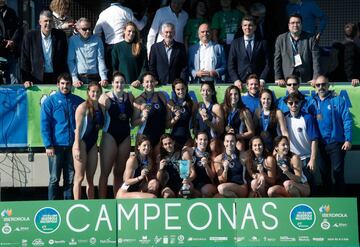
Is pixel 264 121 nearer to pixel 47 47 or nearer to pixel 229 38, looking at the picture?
pixel 229 38

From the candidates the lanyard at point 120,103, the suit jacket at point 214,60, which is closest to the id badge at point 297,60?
the suit jacket at point 214,60

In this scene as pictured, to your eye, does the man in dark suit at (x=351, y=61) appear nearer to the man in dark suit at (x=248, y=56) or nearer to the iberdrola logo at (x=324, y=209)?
the man in dark suit at (x=248, y=56)

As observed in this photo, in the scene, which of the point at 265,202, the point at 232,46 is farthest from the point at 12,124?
the point at 265,202

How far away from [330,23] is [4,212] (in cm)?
807

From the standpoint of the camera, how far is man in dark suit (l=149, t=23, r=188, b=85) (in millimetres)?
12508

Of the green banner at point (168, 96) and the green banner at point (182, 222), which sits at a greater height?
the green banner at point (168, 96)

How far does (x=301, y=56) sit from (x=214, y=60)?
1.20 m

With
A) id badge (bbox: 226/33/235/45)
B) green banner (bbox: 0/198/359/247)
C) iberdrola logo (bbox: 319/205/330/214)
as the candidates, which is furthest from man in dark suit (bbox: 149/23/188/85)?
iberdrola logo (bbox: 319/205/330/214)

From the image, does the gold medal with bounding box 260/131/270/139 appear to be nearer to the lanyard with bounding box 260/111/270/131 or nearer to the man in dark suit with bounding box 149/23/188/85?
the lanyard with bounding box 260/111/270/131

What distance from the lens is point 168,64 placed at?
12.5m

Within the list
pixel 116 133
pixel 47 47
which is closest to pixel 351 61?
pixel 116 133

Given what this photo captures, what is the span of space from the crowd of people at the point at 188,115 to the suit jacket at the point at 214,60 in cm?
2

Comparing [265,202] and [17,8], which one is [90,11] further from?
[265,202]

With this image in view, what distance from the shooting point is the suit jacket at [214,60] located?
1266 cm
